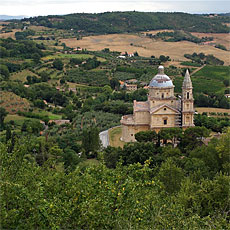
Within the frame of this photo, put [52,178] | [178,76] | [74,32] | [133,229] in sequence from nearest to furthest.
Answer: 1. [133,229]
2. [52,178]
3. [178,76]
4. [74,32]

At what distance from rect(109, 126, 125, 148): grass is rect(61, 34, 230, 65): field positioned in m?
58.0

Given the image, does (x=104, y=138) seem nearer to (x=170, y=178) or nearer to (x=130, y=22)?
(x=170, y=178)

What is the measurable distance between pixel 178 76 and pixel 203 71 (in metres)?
9.46

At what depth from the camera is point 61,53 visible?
4090 inches

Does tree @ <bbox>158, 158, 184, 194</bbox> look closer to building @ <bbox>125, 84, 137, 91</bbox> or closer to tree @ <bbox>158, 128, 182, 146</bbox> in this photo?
tree @ <bbox>158, 128, 182, 146</bbox>

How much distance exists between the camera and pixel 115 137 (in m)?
42.8

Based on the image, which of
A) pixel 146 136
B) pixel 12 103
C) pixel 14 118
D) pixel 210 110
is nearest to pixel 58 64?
pixel 12 103

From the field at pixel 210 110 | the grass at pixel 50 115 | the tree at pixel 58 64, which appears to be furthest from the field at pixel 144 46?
the grass at pixel 50 115

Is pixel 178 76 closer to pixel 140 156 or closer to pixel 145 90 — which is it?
pixel 145 90

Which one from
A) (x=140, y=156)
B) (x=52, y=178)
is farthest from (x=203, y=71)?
(x=52, y=178)

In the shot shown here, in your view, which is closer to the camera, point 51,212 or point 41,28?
point 51,212

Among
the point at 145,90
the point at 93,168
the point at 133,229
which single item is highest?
the point at 93,168

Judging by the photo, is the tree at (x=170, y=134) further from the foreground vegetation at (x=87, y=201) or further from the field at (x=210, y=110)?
the foreground vegetation at (x=87, y=201)

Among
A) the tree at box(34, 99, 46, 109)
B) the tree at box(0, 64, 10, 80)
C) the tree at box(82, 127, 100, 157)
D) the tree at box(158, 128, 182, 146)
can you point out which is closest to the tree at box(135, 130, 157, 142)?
the tree at box(158, 128, 182, 146)
